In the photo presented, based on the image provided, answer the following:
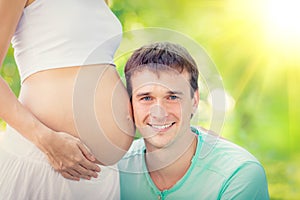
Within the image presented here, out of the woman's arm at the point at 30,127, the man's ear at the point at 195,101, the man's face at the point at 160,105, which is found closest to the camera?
the woman's arm at the point at 30,127

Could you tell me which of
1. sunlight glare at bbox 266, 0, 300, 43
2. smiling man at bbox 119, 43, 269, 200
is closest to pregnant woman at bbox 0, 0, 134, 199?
smiling man at bbox 119, 43, 269, 200

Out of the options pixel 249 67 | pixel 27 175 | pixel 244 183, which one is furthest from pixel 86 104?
pixel 249 67

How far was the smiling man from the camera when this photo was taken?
1112mm

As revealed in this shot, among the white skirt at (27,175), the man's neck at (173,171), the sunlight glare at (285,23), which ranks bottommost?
the white skirt at (27,175)

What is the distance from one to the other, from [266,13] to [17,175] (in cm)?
149

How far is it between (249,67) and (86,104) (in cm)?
126

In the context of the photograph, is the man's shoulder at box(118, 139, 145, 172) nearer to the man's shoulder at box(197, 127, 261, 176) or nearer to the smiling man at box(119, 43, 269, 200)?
the smiling man at box(119, 43, 269, 200)

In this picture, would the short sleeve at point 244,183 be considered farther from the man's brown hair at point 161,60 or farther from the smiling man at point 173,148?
the man's brown hair at point 161,60

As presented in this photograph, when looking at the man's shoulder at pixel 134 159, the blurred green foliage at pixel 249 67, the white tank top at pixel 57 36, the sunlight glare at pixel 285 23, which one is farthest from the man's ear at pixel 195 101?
the sunlight glare at pixel 285 23

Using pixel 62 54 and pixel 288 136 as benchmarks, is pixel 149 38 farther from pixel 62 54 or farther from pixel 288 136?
pixel 288 136

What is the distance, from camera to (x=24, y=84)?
981mm

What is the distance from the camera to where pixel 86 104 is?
3.24 ft

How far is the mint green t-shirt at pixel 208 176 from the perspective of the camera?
1142mm

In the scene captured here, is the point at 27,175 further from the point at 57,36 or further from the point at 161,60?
the point at 161,60
